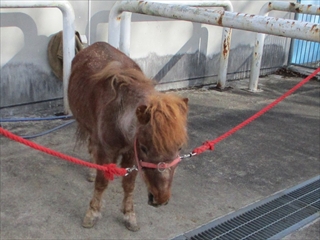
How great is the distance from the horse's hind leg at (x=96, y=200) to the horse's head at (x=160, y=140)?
2.46 feet

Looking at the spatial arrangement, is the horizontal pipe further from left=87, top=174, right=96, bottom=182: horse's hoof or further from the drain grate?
left=87, top=174, right=96, bottom=182: horse's hoof

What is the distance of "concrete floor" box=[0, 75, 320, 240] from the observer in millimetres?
3125

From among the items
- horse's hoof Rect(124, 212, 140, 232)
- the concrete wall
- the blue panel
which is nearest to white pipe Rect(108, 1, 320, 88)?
the concrete wall

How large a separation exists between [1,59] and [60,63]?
71cm

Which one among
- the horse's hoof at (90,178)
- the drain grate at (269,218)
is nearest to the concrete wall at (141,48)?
the horse's hoof at (90,178)

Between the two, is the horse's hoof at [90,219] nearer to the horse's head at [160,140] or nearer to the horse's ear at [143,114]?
the horse's head at [160,140]

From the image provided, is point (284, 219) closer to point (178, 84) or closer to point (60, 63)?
point (60, 63)

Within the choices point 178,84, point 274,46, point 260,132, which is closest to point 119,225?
point 260,132

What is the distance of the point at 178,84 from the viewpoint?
6852 millimetres

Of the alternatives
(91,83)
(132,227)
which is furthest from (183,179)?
(91,83)

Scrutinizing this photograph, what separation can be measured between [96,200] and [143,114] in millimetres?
1186

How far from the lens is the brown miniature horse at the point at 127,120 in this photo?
7.38 feet

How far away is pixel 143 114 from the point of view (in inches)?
88.7

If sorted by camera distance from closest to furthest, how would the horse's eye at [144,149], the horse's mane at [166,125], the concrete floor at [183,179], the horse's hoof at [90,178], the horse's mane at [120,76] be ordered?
1. the horse's mane at [166,125]
2. the horse's eye at [144,149]
3. the horse's mane at [120,76]
4. the concrete floor at [183,179]
5. the horse's hoof at [90,178]
